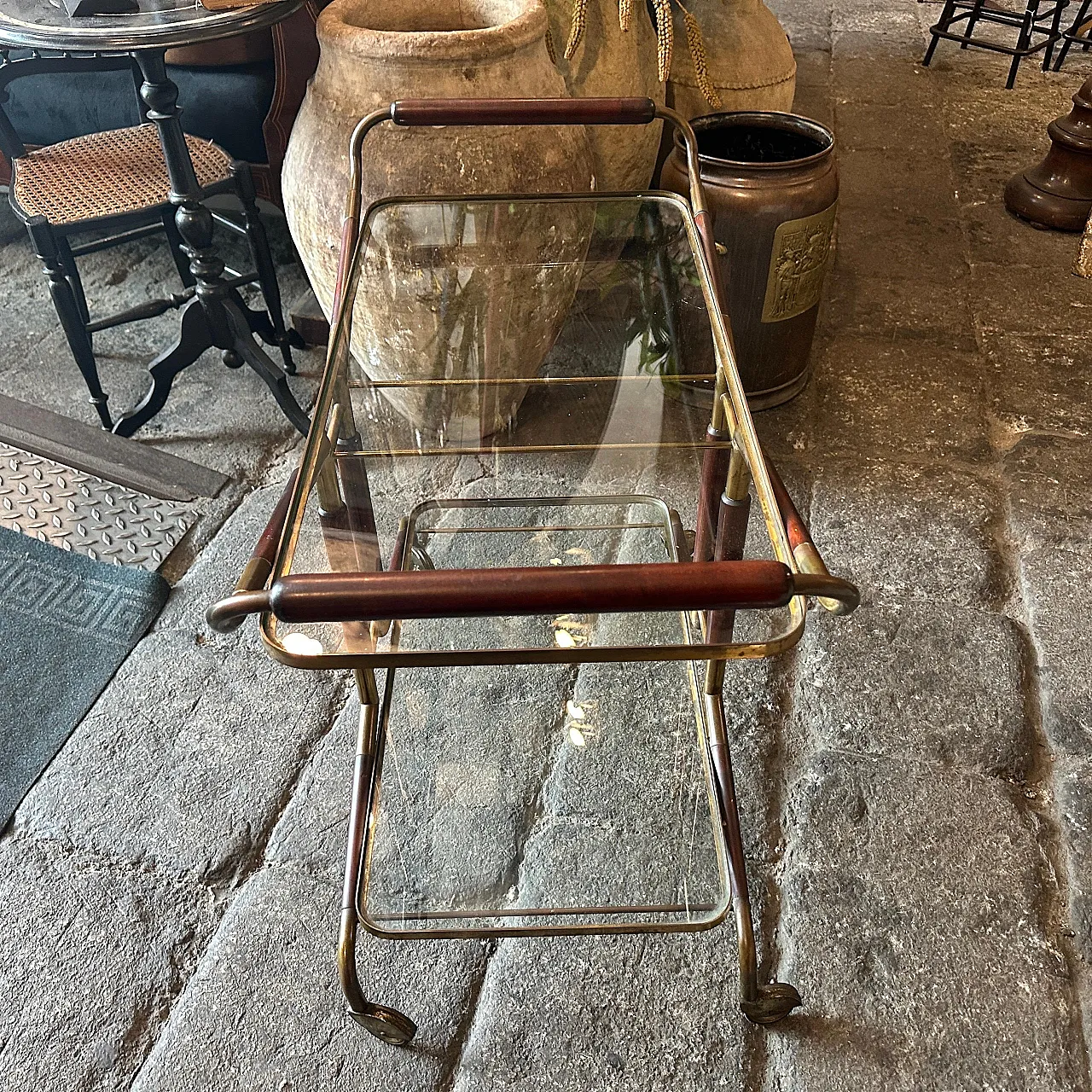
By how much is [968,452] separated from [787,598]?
67.3 inches

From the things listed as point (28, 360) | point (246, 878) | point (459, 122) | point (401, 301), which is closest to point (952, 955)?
point (246, 878)

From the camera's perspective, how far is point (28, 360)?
8.84ft

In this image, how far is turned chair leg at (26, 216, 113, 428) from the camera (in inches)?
87.0

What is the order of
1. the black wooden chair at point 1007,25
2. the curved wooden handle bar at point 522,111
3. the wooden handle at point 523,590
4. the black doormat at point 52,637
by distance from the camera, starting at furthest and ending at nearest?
the black wooden chair at point 1007,25
the black doormat at point 52,637
the curved wooden handle bar at point 522,111
the wooden handle at point 523,590

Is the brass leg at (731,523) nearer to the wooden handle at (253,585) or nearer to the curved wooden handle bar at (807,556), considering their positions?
the curved wooden handle bar at (807,556)

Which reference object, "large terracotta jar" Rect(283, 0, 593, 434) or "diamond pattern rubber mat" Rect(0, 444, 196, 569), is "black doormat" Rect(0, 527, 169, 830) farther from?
"large terracotta jar" Rect(283, 0, 593, 434)

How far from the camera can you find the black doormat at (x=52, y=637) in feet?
5.77

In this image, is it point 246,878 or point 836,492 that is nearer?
point 246,878

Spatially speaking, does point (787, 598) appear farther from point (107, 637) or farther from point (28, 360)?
point (28, 360)

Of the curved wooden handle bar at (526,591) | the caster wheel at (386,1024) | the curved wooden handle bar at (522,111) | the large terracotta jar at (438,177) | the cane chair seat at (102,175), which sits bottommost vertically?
the caster wheel at (386,1024)

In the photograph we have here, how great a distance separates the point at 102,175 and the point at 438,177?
1.04 meters

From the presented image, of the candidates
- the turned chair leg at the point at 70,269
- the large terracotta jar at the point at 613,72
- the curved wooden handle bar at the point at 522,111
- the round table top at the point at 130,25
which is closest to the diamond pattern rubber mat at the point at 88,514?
the turned chair leg at the point at 70,269

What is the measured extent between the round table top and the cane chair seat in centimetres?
42

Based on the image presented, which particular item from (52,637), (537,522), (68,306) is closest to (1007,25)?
(68,306)
